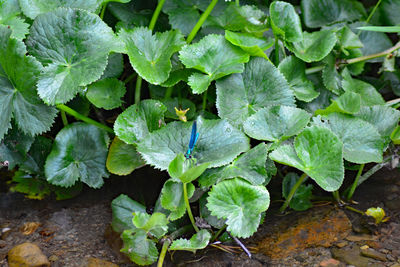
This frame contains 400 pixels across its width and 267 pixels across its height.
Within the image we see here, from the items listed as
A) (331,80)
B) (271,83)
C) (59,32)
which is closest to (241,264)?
(271,83)

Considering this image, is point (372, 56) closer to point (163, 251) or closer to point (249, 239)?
point (249, 239)

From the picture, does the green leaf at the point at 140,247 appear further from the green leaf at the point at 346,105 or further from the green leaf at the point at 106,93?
the green leaf at the point at 346,105

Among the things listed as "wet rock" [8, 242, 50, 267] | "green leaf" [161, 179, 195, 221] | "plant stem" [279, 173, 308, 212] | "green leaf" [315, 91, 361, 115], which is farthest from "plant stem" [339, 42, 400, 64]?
"wet rock" [8, 242, 50, 267]

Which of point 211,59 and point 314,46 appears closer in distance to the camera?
point 211,59

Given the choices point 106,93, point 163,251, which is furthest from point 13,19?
point 163,251

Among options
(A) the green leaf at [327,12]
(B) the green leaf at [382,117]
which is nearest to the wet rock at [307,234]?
(B) the green leaf at [382,117]

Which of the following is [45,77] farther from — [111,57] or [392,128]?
[392,128]
